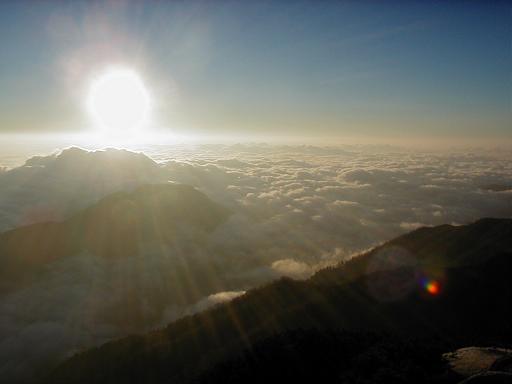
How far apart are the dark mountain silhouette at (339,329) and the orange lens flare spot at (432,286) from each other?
31.3 inches

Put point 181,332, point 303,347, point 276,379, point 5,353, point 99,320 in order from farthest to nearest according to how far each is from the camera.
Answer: point 99,320
point 5,353
point 181,332
point 303,347
point 276,379

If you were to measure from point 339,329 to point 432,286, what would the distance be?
96.4 feet

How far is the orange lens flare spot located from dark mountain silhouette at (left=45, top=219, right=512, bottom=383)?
794 mm

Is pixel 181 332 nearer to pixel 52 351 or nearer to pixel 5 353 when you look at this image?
pixel 52 351

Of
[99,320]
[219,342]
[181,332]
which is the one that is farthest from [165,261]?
[219,342]

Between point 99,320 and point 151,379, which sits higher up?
point 151,379

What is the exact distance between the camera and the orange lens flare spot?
64.8m

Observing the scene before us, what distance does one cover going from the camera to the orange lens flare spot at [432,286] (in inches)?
2552

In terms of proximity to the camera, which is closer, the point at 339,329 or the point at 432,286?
the point at 339,329

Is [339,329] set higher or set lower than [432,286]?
higher

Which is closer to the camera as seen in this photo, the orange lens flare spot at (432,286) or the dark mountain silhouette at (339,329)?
the dark mountain silhouette at (339,329)

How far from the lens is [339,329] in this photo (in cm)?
4922

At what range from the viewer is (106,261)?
7559 inches

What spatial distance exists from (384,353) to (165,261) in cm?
17914
